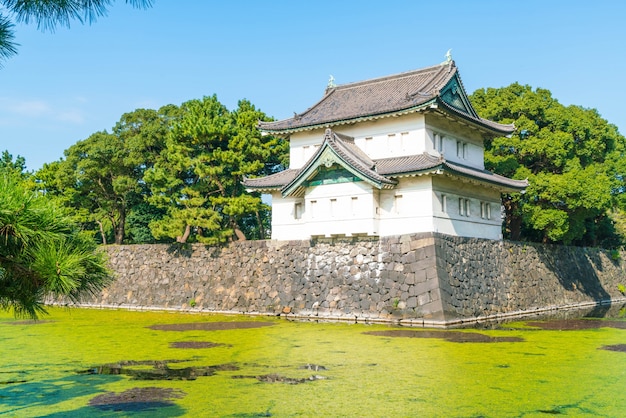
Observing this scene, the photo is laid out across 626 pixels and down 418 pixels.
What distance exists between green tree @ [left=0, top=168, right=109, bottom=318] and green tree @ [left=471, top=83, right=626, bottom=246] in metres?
23.4

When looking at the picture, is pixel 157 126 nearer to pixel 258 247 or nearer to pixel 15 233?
pixel 258 247

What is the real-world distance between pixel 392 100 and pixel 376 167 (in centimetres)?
278

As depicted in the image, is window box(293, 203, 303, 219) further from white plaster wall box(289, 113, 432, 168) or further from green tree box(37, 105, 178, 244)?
green tree box(37, 105, 178, 244)

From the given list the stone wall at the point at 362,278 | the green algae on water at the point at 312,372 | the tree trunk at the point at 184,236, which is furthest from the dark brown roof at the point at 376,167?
the tree trunk at the point at 184,236

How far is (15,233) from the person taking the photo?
3.83m

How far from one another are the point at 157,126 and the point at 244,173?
7340 millimetres

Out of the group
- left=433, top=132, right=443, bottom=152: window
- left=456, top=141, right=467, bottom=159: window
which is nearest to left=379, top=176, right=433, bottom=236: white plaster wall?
left=433, top=132, right=443, bottom=152: window

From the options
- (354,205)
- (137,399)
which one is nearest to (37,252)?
(137,399)

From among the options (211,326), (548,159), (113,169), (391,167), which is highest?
(113,169)

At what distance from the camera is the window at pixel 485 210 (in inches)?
861

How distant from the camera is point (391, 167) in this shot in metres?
19.7

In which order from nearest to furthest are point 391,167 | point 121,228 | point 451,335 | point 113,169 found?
point 451,335, point 391,167, point 113,169, point 121,228

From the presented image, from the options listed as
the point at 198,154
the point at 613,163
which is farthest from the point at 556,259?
the point at 198,154

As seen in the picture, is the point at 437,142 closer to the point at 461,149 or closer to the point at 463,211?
the point at 461,149
